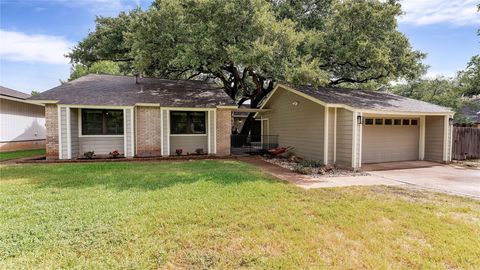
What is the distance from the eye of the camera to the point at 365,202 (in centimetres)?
529

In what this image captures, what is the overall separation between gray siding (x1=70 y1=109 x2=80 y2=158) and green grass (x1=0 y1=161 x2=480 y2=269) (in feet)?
16.8

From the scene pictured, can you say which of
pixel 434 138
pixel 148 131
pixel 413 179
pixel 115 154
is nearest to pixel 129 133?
pixel 148 131

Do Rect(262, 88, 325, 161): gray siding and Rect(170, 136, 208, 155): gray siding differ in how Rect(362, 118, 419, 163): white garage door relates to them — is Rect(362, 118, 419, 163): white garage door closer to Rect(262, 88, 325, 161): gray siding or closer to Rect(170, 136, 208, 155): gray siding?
Rect(262, 88, 325, 161): gray siding

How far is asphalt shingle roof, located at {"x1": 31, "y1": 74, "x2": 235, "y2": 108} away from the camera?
11633mm

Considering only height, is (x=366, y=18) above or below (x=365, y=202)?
above

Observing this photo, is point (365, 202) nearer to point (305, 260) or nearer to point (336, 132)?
point (305, 260)

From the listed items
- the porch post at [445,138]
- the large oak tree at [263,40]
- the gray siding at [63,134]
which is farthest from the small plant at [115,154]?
the porch post at [445,138]

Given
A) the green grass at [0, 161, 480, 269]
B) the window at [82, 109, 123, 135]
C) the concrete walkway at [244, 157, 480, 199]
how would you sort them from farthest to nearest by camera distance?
the window at [82, 109, 123, 135] < the concrete walkway at [244, 157, 480, 199] < the green grass at [0, 161, 480, 269]

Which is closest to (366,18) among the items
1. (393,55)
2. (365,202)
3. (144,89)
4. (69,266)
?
(393,55)

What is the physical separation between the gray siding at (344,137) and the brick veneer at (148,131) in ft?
27.1

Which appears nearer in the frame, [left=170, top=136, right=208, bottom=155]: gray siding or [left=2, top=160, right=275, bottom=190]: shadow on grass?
[left=2, top=160, right=275, bottom=190]: shadow on grass

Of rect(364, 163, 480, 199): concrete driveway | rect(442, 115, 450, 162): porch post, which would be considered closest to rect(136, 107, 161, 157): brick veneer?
rect(364, 163, 480, 199): concrete driveway

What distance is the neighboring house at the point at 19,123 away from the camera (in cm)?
1420

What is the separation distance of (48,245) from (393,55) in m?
15.8
